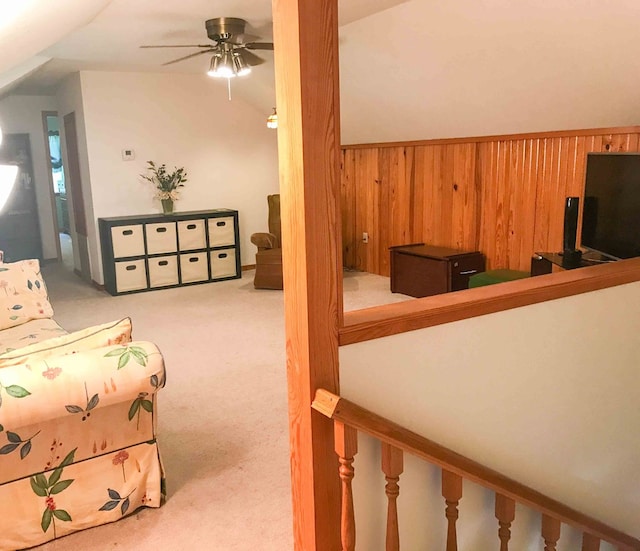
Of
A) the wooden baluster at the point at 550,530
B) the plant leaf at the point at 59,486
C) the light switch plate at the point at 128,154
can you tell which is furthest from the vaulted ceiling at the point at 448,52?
the wooden baluster at the point at 550,530

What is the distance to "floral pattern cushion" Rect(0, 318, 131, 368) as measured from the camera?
7.21 feet

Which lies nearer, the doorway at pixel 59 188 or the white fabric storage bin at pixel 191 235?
the white fabric storage bin at pixel 191 235

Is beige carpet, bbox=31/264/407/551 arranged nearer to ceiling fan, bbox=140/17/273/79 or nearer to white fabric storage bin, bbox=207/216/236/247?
white fabric storage bin, bbox=207/216/236/247

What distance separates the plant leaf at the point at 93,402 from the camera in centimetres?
218

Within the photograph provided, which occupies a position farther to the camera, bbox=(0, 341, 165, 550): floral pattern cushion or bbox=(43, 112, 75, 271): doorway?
bbox=(43, 112, 75, 271): doorway

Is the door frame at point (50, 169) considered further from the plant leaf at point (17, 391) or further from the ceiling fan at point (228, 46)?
the plant leaf at point (17, 391)

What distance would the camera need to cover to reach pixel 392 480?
156 centimetres

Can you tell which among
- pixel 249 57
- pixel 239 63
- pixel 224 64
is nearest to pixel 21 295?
pixel 224 64

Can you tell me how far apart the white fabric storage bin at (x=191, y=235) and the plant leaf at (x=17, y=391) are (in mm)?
4561

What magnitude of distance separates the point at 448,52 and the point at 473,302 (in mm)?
2916

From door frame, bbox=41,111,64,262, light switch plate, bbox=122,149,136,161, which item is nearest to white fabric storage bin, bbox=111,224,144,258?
light switch plate, bbox=122,149,136,161

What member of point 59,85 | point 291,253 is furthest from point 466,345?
point 59,85

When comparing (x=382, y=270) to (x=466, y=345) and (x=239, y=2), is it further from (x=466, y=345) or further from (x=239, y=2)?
(x=466, y=345)

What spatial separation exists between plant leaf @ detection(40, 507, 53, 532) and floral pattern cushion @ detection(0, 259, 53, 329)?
5.85ft
